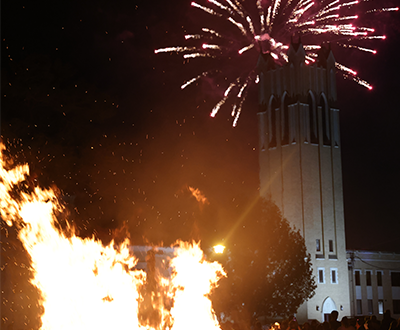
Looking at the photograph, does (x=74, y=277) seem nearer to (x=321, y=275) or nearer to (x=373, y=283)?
(x=321, y=275)

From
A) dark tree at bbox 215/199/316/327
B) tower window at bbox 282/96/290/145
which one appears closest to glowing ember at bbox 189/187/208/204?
dark tree at bbox 215/199/316/327

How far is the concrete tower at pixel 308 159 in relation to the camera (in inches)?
2414

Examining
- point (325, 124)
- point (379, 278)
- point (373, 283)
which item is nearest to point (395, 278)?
point (379, 278)

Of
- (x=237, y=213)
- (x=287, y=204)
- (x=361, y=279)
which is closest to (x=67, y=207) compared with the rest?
(x=237, y=213)

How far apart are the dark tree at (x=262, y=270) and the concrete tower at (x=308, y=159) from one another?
13880 millimetres

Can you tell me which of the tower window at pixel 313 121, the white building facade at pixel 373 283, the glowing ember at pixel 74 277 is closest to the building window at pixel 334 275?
the white building facade at pixel 373 283

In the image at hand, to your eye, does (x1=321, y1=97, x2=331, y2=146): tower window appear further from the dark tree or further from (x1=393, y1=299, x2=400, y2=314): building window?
the dark tree

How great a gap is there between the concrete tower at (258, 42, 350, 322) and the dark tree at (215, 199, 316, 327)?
45.5ft

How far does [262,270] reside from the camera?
148ft

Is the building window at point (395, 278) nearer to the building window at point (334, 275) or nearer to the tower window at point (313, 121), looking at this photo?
the building window at point (334, 275)

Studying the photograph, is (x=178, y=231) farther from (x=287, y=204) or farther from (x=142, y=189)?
(x=287, y=204)

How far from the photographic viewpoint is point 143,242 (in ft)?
124

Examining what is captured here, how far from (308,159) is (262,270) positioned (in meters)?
20.6

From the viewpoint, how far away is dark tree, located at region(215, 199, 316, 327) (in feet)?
144
